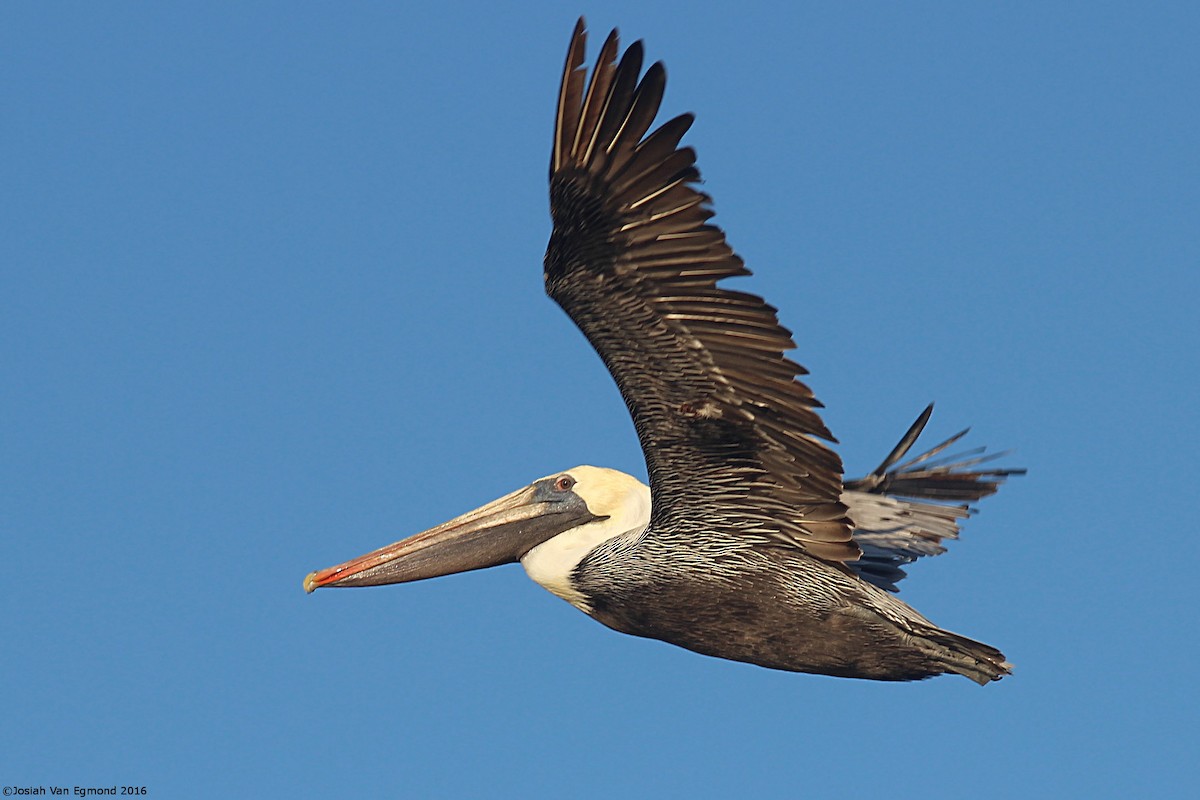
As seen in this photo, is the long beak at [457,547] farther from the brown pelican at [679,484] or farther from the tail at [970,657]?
the tail at [970,657]

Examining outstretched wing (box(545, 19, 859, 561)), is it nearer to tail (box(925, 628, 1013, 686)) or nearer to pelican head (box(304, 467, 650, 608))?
tail (box(925, 628, 1013, 686))

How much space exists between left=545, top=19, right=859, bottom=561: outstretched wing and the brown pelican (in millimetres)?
10

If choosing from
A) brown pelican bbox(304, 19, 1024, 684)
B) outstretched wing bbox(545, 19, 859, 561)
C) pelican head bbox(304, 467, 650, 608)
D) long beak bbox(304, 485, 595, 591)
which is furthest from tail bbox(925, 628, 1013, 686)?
long beak bbox(304, 485, 595, 591)

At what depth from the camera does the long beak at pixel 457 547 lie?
10617mm

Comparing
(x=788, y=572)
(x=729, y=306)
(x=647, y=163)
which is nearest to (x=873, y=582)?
(x=788, y=572)

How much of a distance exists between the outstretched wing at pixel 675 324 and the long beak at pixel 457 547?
1164 millimetres

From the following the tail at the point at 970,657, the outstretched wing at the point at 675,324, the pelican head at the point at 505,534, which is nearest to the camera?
the outstretched wing at the point at 675,324

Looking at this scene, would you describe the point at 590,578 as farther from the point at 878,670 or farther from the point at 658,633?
the point at 878,670

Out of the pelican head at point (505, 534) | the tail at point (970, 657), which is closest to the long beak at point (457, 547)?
the pelican head at point (505, 534)

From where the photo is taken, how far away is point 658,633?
10008 mm

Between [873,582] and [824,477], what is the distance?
83.1 inches

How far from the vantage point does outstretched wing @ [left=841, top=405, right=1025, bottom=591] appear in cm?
1144

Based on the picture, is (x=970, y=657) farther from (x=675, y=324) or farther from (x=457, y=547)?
(x=457, y=547)

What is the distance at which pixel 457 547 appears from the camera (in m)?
10.6
